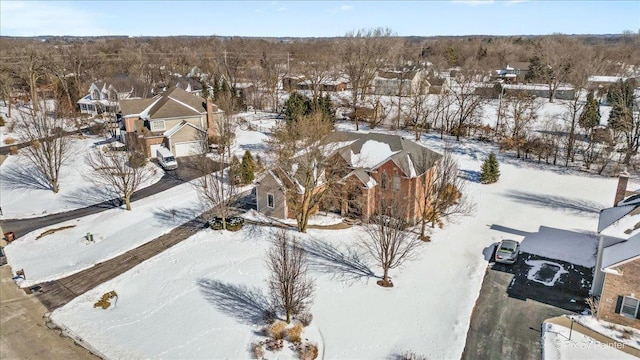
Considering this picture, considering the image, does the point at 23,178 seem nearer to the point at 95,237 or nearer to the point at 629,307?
the point at 95,237

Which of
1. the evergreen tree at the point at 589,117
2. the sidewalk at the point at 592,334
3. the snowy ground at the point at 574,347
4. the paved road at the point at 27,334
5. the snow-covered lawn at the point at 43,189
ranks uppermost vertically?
the evergreen tree at the point at 589,117

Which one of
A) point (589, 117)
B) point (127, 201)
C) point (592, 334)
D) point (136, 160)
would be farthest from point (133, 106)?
point (589, 117)

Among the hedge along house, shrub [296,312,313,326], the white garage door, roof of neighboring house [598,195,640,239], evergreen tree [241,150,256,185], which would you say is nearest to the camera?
shrub [296,312,313,326]

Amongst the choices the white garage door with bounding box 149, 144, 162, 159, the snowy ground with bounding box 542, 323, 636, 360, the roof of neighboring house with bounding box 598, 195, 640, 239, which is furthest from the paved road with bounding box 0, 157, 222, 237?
the roof of neighboring house with bounding box 598, 195, 640, 239

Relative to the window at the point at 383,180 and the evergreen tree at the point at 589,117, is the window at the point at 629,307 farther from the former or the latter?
the evergreen tree at the point at 589,117

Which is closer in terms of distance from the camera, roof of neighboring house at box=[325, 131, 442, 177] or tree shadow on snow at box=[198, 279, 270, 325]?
tree shadow on snow at box=[198, 279, 270, 325]

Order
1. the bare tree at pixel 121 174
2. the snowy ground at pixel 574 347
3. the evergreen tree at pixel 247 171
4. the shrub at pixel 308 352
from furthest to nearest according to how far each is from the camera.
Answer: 1. the evergreen tree at pixel 247 171
2. the bare tree at pixel 121 174
3. the shrub at pixel 308 352
4. the snowy ground at pixel 574 347

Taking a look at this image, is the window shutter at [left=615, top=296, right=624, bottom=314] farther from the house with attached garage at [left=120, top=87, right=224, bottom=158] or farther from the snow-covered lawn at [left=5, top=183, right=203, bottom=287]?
the house with attached garage at [left=120, top=87, right=224, bottom=158]

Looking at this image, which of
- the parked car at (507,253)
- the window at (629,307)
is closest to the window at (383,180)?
the parked car at (507,253)
